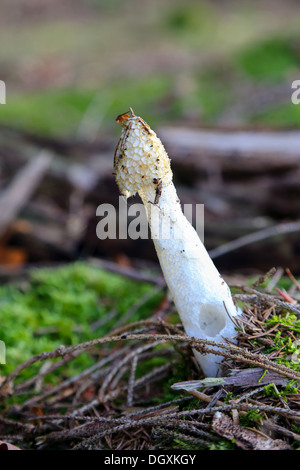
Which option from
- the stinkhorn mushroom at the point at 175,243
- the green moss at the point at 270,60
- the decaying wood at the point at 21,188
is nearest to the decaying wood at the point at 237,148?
the decaying wood at the point at 21,188

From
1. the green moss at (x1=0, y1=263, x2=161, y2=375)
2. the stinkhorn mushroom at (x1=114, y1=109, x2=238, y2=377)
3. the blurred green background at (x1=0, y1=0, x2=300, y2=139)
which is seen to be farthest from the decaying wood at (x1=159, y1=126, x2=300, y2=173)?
the stinkhorn mushroom at (x1=114, y1=109, x2=238, y2=377)

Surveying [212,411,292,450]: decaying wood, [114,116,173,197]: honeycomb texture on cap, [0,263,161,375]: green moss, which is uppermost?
[114,116,173,197]: honeycomb texture on cap

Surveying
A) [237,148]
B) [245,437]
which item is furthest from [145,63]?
[245,437]

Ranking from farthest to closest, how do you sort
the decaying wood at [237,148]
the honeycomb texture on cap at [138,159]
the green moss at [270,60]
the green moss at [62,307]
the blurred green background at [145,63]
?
the green moss at [270,60], the blurred green background at [145,63], the decaying wood at [237,148], the green moss at [62,307], the honeycomb texture on cap at [138,159]

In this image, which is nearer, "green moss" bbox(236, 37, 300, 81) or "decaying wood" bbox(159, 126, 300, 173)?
"decaying wood" bbox(159, 126, 300, 173)

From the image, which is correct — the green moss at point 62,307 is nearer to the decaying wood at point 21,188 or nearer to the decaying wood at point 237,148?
the decaying wood at point 21,188

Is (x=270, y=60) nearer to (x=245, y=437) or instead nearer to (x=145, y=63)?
(x=145, y=63)

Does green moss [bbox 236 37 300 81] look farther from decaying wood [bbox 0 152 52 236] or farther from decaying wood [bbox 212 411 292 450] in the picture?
decaying wood [bbox 212 411 292 450]
